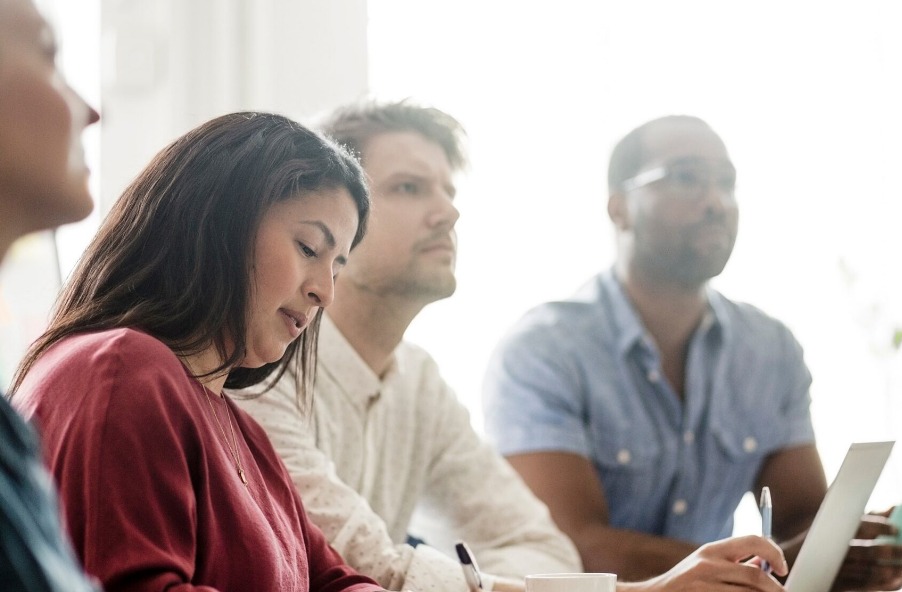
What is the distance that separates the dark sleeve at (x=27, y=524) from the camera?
0.45 metres

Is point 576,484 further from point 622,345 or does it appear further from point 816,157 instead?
point 816,157

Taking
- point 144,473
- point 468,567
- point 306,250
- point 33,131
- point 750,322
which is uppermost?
point 33,131

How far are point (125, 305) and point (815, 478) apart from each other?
163cm

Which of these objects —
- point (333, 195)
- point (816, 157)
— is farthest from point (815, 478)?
point (333, 195)

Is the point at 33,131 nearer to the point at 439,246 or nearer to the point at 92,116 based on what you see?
the point at 92,116

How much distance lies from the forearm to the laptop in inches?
21.0

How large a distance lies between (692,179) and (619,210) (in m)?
0.18

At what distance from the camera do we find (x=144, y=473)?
2.46 feet

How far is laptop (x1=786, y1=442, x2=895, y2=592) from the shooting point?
3.99ft

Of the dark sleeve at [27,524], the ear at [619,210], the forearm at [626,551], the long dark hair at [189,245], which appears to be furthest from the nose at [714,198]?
the dark sleeve at [27,524]

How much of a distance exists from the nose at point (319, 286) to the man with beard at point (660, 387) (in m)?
1.06

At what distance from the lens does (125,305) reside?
35.5 inches

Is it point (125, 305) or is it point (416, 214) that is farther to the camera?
point (416, 214)

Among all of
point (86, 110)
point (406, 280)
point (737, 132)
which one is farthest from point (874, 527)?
point (86, 110)
